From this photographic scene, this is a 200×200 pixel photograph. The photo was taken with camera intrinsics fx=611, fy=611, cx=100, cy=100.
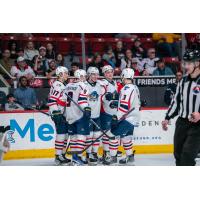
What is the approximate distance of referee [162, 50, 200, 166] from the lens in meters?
4.82

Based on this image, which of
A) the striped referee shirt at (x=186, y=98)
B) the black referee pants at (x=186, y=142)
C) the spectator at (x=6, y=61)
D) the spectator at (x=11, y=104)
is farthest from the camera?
the spectator at (x=11, y=104)

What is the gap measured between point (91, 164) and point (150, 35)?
1.54 metres

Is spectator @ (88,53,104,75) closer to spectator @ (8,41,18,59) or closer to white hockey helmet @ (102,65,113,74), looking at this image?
white hockey helmet @ (102,65,113,74)

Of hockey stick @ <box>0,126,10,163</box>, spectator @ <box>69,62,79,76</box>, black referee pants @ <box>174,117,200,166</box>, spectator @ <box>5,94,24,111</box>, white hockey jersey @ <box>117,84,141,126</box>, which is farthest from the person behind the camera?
spectator @ <box>5,94,24,111</box>

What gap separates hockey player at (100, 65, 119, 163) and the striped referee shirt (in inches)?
55.3

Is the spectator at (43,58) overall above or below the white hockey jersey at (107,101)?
above

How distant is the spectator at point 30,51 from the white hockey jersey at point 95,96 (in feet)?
2.23

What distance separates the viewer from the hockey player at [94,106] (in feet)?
21.6

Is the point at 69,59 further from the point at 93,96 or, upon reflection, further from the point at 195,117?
the point at 195,117

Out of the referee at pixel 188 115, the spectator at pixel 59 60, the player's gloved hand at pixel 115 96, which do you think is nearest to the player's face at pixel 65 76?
the spectator at pixel 59 60

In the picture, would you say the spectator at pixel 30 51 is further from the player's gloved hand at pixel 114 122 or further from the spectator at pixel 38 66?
the player's gloved hand at pixel 114 122

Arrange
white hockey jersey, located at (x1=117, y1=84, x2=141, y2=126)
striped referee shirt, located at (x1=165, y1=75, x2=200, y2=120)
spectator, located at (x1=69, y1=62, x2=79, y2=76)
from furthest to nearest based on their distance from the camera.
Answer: spectator, located at (x1=69, y1=62, x2=79, y2=76) → white hockey jersey, located at (x1=117, y1=84, x2=141, y2=126) → striped referee shirt, located at (x1=165, y1=75, x2=200, y2=120)

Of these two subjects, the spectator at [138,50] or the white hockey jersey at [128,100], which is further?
the spectator at [138,50]

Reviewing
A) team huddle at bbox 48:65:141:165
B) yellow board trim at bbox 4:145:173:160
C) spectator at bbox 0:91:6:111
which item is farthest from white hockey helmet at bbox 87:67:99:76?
spectator at bbox 0:91:6:111
